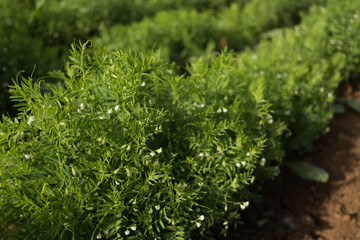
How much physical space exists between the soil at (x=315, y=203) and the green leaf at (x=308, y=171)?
154 mm

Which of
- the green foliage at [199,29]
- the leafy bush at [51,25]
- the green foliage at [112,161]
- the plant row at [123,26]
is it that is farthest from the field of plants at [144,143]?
the green foliage at [199,29]

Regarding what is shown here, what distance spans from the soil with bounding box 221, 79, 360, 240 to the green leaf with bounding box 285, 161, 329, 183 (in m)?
0.15

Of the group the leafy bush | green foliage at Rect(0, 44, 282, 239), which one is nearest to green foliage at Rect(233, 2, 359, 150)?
green foliage at Rect(0, 44, 282, 239)

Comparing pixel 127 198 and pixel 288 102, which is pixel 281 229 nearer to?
pixel 288 102

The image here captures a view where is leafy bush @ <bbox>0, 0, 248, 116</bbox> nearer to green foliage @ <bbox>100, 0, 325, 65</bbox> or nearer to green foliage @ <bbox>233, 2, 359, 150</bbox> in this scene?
green foliage @ <bbox>100, 0, 325, 65</bbox>

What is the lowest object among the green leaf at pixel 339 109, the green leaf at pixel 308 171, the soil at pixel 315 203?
the soil at pixel 315 203

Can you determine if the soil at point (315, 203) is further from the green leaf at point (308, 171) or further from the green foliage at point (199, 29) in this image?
the green foliage at point (199, 29)

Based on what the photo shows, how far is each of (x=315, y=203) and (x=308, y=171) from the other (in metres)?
0.30

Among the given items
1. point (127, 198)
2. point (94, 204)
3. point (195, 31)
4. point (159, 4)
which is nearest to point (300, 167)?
point (127, 198)

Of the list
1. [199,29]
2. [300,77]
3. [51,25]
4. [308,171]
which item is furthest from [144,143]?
[51,25]

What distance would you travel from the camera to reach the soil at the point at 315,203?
2.73 metres

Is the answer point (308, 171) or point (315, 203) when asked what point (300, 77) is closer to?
point (308, 171)

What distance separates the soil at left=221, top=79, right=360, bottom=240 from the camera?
2729 millimetres

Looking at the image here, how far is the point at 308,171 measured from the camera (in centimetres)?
311
